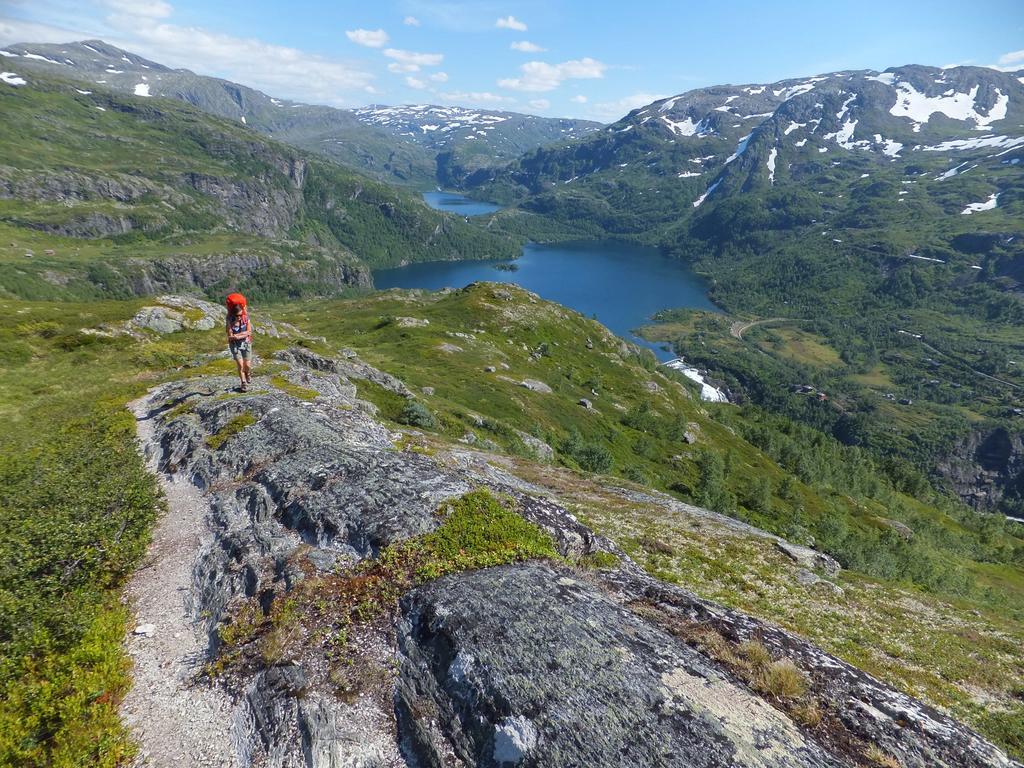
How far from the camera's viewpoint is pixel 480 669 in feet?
38.2

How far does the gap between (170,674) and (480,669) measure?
776 centimetres

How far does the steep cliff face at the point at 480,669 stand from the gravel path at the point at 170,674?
0.07m

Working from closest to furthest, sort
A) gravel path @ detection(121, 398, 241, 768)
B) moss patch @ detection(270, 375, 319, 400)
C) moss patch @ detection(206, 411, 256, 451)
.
A: gravel path @ detection(121, 398, 241, 768) → moss patch @ detection(206, 411, 256, 451) → moss patch @ detection(270, 375, 319, 400)

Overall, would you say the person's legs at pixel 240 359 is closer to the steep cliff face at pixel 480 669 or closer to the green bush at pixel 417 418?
the steep cliff face at pixel 480 669

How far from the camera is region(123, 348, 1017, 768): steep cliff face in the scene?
10445mm

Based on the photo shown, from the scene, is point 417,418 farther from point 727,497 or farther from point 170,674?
point 727,497

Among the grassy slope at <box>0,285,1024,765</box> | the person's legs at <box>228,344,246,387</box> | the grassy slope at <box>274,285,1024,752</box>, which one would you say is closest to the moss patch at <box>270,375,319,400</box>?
the person's legs at <box>228,344,246,387</box>

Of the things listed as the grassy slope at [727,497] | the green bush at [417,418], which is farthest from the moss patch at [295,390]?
the green bush at [417,418]

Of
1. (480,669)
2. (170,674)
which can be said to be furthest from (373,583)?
(170,674)

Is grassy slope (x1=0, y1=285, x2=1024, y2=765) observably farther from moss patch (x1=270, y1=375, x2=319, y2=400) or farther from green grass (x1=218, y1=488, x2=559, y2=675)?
moss patch (x1=270, y1=375, x2=319, y2=400)

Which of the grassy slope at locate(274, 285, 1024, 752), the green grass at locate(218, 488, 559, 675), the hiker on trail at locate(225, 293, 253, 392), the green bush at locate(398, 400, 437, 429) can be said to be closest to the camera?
→ the green grass at locate(218, 488, 559, 675)

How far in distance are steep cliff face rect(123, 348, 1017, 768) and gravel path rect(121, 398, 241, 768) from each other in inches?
2.6

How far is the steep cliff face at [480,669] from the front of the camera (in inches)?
411

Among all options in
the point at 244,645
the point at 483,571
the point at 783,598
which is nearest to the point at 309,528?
the point at 244,645
